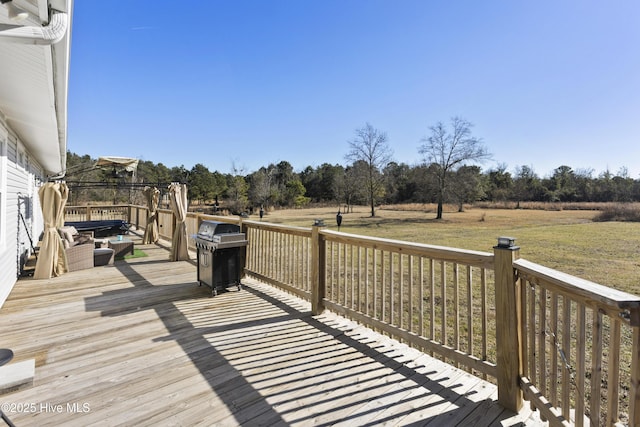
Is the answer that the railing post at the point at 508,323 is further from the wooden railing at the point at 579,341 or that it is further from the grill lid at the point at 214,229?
the grill lid at the point at 214,229

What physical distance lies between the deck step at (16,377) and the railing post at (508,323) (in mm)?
2721

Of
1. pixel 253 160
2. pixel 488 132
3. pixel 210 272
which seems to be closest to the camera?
pixel 210 272

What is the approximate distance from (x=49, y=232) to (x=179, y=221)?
7.12ft

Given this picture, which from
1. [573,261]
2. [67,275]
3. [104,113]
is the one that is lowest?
[573,261]

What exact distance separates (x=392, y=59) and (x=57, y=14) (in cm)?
1147

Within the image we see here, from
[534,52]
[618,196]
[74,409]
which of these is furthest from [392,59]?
[618,196]

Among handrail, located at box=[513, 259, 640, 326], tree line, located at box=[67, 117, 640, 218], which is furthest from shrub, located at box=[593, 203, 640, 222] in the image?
handrail, located at box=[513, 259, 640, 326]

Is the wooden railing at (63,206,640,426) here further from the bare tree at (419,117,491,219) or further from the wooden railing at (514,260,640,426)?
the bare tree at (419,117,491,219)

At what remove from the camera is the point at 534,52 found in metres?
10.6

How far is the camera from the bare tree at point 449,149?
974 inches

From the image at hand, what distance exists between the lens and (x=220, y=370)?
247 cm

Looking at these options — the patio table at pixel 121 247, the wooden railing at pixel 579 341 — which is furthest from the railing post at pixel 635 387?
the patio table at pixel 121 247

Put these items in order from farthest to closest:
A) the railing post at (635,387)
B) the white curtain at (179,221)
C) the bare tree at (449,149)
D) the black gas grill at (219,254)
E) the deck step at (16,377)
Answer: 1. the bare tree at (449,149)
2. the white curtain at (179,221)
3. the black gas grill at (219,254)
4. the deck step at (16,377)
5. the railing post at (635,387)

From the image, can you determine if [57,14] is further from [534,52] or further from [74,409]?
[534,52]
